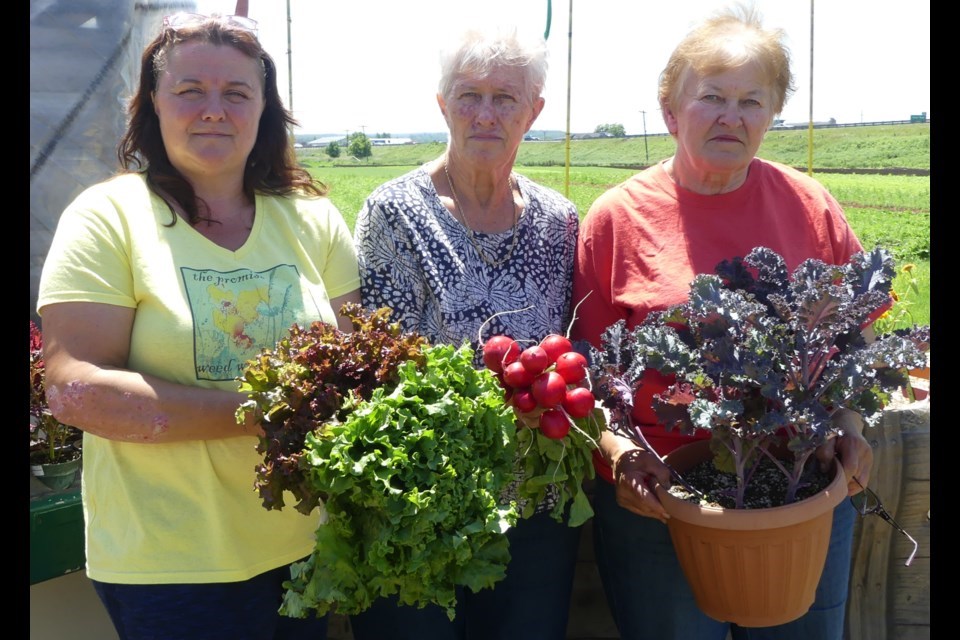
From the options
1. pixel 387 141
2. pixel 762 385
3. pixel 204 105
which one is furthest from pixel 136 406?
pixel 387 141

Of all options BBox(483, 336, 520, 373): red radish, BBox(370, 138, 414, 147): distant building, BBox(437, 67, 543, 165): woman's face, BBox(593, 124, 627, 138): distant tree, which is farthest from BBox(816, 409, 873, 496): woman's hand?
BBox(370, 138, 414, 147): distant building

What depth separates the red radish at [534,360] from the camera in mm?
2293

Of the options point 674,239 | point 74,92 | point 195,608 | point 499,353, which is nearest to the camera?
point 195,608

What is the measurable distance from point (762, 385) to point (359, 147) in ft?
150

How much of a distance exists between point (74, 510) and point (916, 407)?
3.42 m

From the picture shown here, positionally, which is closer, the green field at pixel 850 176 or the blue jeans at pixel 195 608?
the blue jeans at pixel 195 608

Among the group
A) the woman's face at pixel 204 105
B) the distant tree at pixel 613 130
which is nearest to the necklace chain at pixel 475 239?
the woman's face at pixel 204 105

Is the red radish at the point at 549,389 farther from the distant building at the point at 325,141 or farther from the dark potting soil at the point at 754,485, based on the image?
the distant building at the point at 325,141

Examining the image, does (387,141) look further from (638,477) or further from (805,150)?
(638,477)

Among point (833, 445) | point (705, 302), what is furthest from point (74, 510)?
point (833, 445)

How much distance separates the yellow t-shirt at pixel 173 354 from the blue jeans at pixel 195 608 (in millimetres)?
47

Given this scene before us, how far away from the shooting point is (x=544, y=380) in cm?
229

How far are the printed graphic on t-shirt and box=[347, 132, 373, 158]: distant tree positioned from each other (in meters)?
44.1
